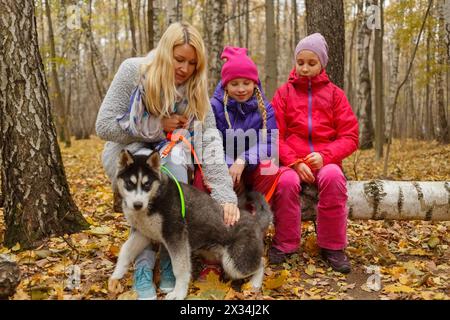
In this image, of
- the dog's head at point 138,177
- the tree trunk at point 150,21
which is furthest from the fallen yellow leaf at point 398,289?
the tree trunk at point 150,21

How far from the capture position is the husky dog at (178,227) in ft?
10.5

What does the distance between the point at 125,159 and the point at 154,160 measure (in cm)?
23

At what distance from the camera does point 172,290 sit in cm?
346

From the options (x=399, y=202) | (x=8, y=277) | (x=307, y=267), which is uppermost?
(x=399, y=202)

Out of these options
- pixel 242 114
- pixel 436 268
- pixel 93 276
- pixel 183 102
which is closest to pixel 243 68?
pixel 242 114

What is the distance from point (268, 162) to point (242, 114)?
576mm

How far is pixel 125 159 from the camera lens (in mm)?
3232

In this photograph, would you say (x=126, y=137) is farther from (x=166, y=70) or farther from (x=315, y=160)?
(x=315, y=160)

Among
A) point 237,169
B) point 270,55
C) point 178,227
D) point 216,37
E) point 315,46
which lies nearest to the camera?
point 178,227

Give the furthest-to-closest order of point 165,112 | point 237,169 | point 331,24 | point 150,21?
point 150,21
point 331,24
point 237,169
point 165,112

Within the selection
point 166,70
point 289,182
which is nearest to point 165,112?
point 166,70

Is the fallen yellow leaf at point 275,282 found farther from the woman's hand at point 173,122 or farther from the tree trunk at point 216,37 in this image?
the tree trunk at point 216,37
